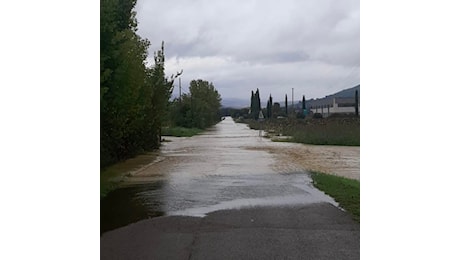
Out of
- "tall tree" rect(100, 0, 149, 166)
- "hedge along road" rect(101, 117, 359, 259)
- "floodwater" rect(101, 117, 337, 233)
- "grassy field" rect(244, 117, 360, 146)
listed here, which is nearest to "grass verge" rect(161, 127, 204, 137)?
"grassy field" rect(244, 117, 360, 146)

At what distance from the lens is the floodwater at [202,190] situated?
26.8ft

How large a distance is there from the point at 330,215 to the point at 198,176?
206 inches

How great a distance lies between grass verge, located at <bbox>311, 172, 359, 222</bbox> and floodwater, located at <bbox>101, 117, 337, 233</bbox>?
0.68 feet

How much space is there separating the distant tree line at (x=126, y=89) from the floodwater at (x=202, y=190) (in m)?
1.17

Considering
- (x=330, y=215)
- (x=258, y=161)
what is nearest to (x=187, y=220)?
(x=330, y=215)

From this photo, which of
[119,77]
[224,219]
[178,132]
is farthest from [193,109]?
[224,219]

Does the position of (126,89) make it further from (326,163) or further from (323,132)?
(323,132)

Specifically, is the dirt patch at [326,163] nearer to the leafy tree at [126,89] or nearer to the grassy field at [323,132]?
the grassy field at [323,132]

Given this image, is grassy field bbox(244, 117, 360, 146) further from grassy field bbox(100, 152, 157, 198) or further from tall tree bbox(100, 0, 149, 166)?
tall tree bbox(100, 0, 149, 166)

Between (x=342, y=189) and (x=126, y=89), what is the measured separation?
187 inches

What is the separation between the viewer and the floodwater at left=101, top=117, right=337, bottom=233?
8.18 metres

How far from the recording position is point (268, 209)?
8.14 m
